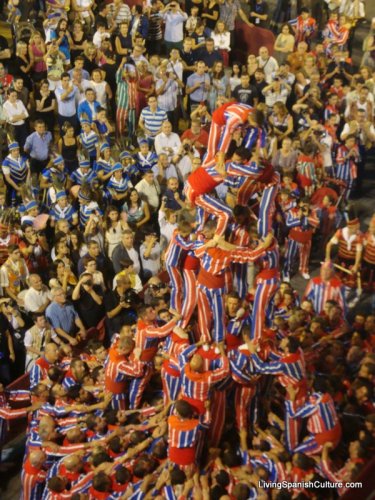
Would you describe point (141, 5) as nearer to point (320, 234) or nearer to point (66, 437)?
point (320, 234)

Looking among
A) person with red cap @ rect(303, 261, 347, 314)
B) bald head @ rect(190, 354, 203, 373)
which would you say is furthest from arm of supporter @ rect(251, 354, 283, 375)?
person with red cap @ rect(303, 261, 347, 314)

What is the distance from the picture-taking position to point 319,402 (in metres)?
8.36

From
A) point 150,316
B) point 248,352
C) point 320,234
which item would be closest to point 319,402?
point 248,352

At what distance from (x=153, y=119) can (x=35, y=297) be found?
429 cm

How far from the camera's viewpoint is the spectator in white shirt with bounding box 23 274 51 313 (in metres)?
10.2

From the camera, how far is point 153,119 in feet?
44.0

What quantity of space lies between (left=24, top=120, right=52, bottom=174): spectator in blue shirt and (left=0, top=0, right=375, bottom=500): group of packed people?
0.02 metres

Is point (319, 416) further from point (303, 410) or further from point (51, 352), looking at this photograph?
point (51, 352)

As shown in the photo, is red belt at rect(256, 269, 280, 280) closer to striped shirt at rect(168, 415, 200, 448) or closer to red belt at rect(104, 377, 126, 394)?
striped shirt at rect(168, 415, 200, 448)

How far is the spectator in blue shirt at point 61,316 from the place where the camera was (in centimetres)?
1002

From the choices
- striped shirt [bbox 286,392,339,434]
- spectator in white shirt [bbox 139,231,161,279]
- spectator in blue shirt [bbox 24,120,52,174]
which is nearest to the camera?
striped shirt [bbox 286,392,339,434]

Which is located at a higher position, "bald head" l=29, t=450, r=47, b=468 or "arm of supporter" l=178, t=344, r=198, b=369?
"arm of supporter" l=178, t=344, r=198, b=369

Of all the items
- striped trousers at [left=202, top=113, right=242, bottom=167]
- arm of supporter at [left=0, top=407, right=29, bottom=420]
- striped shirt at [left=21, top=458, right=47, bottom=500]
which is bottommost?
striped shirt at [left=21, top=458, right=47, bottom=500]

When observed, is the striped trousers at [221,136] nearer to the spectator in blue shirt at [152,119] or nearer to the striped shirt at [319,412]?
the striped shirt at [319,412]
